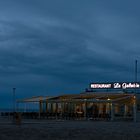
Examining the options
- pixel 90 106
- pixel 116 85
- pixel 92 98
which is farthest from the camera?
pixel 116 85

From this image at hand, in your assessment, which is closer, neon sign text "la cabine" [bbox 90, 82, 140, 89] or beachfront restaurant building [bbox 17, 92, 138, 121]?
beachfront restaurant building [bbox 17, 92, 138, 121]

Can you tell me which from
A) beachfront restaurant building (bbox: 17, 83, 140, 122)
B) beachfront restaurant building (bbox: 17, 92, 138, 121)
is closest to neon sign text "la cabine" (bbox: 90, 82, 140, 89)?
beachfront restaurant building (bbox: 17, 83, 140, 122)

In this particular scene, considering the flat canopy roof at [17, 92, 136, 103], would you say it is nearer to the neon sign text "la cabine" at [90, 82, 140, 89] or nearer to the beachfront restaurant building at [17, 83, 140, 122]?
the beachfront restaurant building at [17, 83, 140, 122]

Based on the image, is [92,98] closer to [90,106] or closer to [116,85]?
[90,106]

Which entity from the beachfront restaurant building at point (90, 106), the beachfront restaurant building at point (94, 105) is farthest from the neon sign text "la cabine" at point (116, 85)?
the beachfront restaurant building at point (90, 106)

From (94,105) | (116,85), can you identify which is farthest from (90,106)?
(116,85)

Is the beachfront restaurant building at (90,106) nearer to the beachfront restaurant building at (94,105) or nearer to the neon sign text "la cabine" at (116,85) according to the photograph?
the beachfront restaurant building at (94,105)

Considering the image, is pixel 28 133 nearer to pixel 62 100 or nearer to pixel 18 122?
pixel 18 122

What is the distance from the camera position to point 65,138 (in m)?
27.8

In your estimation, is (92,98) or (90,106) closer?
(92,98)

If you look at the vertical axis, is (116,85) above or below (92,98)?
above

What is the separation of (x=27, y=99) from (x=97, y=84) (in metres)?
9.57

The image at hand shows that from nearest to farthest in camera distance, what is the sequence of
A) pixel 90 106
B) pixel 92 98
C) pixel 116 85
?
1. pixel 92 98
2. pixel 90 106
3. pixel 116 85

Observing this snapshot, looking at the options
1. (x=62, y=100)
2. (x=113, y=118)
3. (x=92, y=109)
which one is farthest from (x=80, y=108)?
(x=113, y=118)
